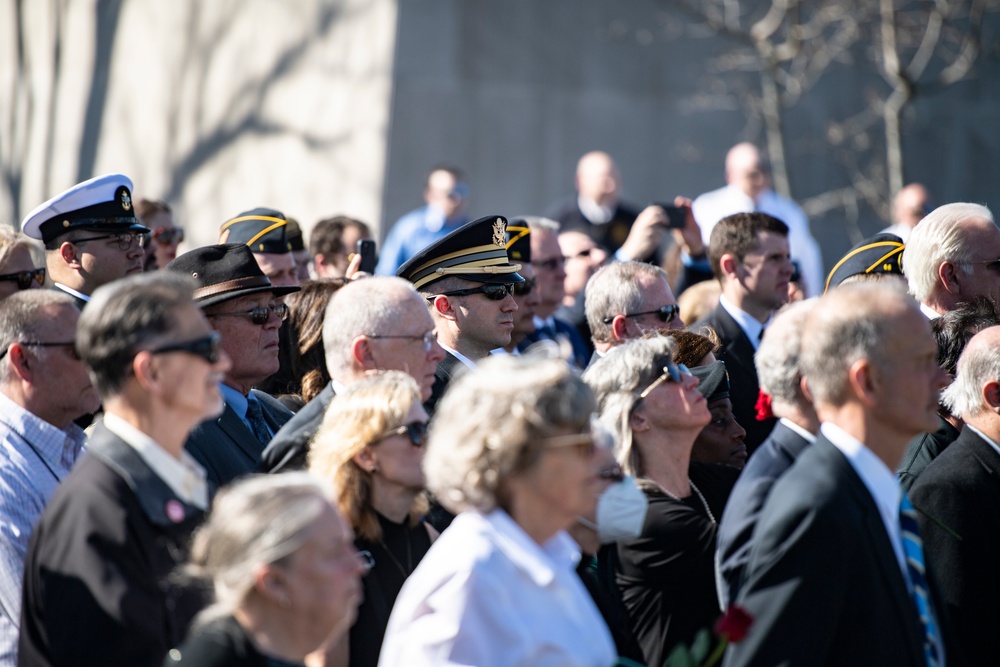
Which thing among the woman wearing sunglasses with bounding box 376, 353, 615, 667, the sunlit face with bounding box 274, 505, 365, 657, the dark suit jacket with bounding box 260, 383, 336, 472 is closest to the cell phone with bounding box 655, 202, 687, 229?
the dark suit jacket with bounding box 260, 383, 336, 472

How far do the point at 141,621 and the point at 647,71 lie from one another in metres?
9.89

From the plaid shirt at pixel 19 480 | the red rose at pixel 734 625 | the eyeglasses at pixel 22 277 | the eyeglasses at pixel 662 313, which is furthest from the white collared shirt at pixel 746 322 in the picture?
the red rose at pixel 734 625

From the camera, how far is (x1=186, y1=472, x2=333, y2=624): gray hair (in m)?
2.71

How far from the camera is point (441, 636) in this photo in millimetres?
2766

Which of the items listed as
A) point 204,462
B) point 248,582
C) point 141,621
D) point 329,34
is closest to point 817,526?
point 248,582

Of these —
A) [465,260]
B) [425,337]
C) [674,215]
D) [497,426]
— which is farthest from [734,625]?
[674,215]

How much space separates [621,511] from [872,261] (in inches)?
135

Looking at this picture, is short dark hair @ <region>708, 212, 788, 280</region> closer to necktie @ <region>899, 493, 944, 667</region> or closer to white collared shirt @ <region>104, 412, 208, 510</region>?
necktie @ <region>899, 493, 944, 667</region>

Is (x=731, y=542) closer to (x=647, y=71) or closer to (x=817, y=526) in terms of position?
(x=817, y=526)

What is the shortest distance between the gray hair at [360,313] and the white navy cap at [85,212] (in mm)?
1597

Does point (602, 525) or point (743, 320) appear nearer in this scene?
point (602, 525)

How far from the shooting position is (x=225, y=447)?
14.4 ft

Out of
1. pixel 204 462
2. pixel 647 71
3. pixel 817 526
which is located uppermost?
pixel 647 71

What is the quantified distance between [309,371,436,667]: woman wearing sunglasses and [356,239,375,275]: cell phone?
104 inches
